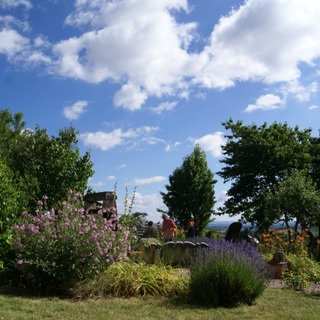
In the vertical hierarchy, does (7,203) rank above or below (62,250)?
above

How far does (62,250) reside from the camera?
6551mm

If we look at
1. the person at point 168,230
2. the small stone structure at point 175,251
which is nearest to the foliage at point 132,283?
the small stone structure at point 175,251

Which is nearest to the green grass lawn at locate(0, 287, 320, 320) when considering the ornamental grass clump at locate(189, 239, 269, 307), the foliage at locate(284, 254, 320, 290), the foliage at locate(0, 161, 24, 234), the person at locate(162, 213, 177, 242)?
the ornamental grass clump at locate(189, 239, 269, 307)

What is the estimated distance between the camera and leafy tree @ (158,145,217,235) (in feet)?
115

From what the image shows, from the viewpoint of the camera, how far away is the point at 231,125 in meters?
28.0

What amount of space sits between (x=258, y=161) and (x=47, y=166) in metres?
16.3

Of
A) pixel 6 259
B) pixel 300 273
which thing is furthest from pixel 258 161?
pixel 6 259

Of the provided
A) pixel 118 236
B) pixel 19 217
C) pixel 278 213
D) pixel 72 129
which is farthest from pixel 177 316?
pixel 278 213

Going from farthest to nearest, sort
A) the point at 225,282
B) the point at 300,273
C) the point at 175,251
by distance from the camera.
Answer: the point at 175,251
the point at 300,273
the point at 225,282

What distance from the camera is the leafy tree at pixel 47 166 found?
40.4ft

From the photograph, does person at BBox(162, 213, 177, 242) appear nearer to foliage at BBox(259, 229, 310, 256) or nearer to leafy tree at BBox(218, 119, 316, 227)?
foliage at BBox(259, 229, 310, 256)

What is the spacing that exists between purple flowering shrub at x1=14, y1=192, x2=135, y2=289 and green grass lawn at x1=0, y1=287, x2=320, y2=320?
1.47 ft

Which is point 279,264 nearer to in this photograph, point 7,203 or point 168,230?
point 168,230

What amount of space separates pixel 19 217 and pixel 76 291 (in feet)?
9.26
